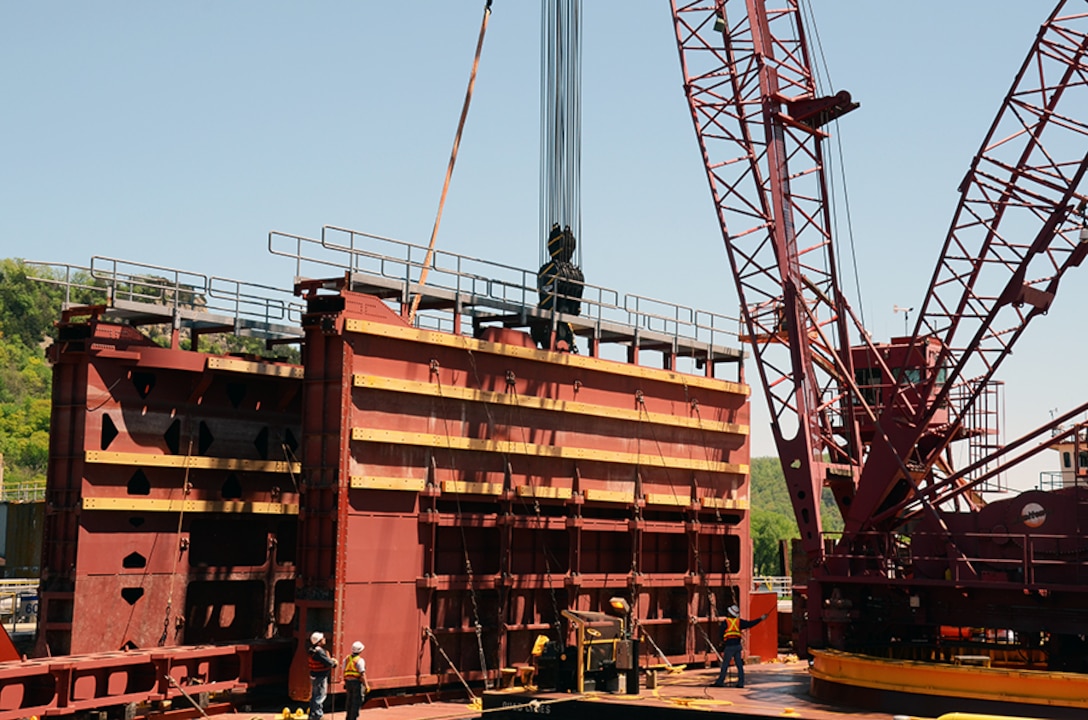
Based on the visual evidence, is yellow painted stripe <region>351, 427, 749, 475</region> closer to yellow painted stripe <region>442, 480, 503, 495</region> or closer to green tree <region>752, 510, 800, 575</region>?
yellow painted stripe <region>442, 480, 503, 495</region>

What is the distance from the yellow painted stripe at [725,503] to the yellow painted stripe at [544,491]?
468 centimetres

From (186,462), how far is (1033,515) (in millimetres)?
15048

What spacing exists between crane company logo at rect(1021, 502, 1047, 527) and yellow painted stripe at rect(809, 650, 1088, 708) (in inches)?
112

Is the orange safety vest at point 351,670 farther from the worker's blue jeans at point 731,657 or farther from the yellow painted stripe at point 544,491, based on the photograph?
the worker's blue jeans at point 731,657

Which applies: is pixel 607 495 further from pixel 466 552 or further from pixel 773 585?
pixel 773 585

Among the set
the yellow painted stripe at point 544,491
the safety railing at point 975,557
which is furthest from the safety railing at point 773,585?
the yellow painted stripe at point 544,491

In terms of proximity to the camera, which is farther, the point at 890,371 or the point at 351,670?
the point at 890,371

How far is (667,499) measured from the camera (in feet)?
89.8

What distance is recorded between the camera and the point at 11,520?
40688 mm

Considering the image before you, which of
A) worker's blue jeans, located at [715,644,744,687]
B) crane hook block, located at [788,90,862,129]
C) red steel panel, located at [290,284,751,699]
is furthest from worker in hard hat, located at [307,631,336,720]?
crane hook block, located at [788,90,862,129]

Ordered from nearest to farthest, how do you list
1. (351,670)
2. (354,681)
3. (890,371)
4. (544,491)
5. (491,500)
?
(354,681) → (351,670) → (491,500) → (544,491) → (890,371)

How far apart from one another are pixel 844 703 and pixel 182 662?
11.0 m

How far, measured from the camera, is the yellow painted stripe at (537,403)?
21.9 meters

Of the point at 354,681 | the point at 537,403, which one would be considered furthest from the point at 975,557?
the point at 354,681
